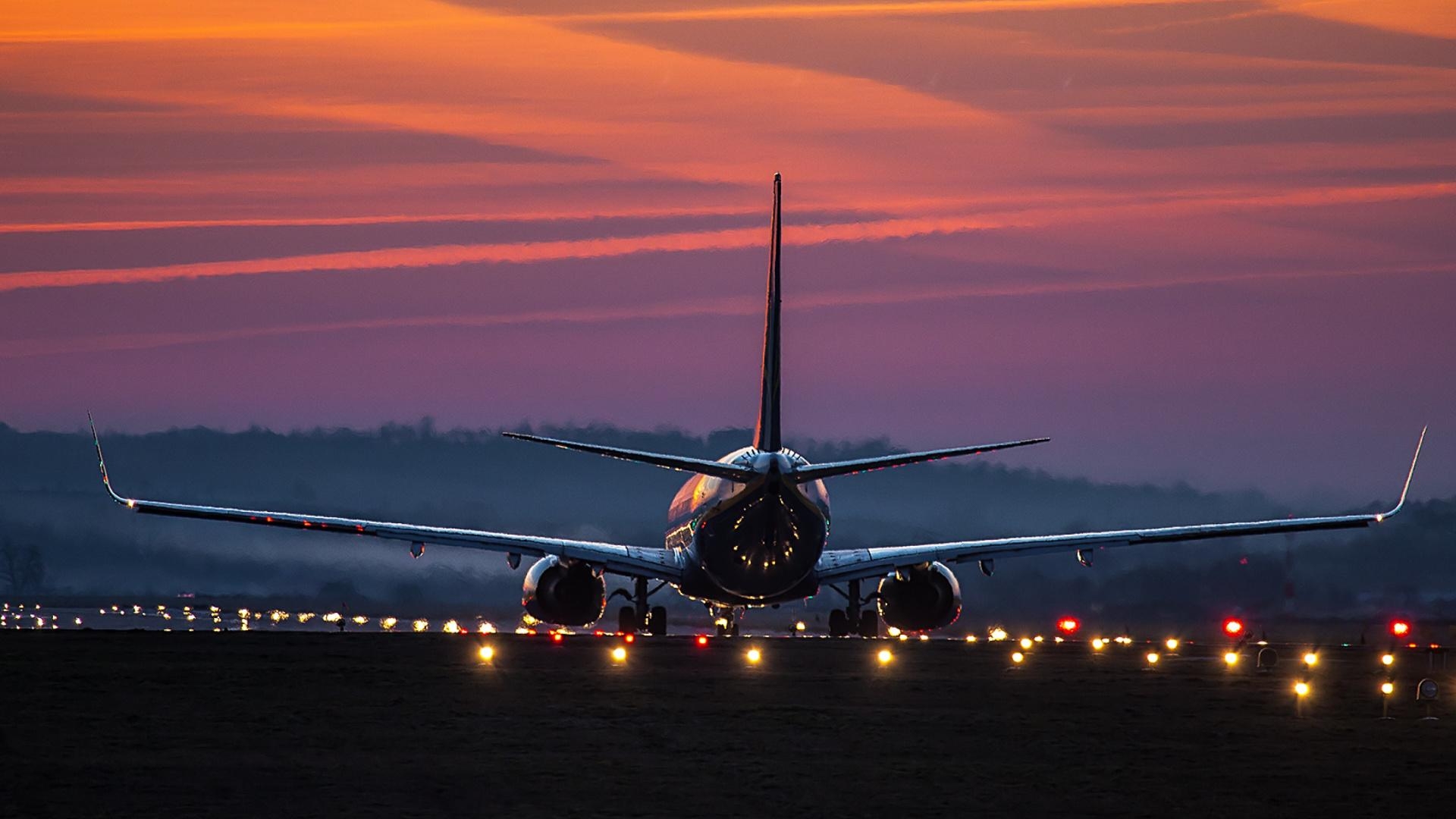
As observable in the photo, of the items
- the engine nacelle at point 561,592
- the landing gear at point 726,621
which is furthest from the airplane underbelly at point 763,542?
the landing gear at point 726,621

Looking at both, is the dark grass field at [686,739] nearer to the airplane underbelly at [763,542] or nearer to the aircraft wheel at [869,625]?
the airplane underbelly at [763,542]

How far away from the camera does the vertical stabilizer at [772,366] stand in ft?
197

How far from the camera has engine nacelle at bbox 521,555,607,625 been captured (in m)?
66.2

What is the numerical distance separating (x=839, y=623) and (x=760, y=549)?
40.9 feet

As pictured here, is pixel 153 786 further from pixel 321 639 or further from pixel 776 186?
pixel 776 186

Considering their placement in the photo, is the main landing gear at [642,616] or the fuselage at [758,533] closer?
the fuselage at [758,533]

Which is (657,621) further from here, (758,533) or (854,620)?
(758,533)

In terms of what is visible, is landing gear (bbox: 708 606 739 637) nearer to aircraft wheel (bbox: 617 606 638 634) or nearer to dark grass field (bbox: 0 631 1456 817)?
aircraft wheel (bbox: 617 606 638 634)

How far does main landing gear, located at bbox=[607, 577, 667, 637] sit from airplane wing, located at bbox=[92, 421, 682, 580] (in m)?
1.53

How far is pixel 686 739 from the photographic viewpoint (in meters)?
30.1

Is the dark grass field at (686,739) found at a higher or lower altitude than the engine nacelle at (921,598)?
lower

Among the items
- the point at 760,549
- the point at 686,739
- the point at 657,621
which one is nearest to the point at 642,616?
the point at 657,621

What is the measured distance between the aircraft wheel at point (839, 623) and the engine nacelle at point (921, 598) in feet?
10.5

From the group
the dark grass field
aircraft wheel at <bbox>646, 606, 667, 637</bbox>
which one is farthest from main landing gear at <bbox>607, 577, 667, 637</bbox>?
the dark grass field
